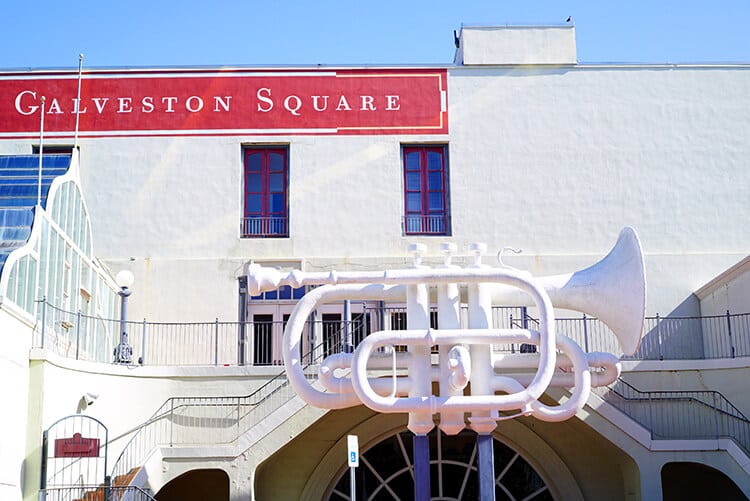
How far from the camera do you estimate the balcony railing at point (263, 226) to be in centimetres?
3012

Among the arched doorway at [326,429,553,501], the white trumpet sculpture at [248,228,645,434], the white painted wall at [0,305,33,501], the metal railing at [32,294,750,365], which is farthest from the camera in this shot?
the metal railing at [32,294,750,365]

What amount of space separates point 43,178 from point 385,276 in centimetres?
1038

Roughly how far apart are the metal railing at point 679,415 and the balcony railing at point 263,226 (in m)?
9.77

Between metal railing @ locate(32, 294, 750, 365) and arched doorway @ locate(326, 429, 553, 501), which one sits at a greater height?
metal railing @ locate(32, 294, 750, 365)

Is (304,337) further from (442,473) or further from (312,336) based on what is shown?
(442,473)

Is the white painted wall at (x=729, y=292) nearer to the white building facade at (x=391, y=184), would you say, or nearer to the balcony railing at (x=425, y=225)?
the white building facade at (x=391, y=184)

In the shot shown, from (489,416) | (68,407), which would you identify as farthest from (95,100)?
(489,416)

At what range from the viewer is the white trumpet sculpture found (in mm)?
17719

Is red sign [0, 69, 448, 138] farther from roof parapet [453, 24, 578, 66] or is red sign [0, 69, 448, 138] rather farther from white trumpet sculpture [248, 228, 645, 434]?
white trumpet sculpture [248, 228, 645, 434]

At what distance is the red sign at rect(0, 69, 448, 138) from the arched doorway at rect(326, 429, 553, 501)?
340 inches

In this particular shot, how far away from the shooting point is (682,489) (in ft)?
88.5

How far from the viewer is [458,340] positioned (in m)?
17.8

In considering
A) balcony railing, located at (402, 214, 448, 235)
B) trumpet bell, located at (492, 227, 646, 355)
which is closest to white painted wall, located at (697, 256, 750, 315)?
balcony railing, located at (402, 214, 448, 235)

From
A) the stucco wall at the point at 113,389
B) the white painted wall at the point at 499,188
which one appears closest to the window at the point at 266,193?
the white painted wall at the point at 499,188
